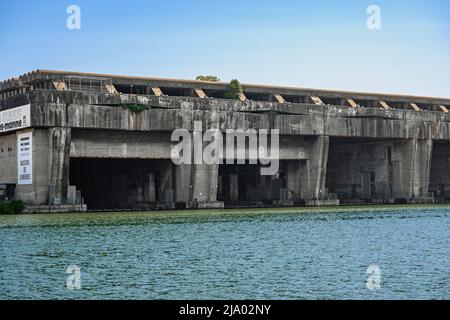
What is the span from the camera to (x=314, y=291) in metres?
31.6

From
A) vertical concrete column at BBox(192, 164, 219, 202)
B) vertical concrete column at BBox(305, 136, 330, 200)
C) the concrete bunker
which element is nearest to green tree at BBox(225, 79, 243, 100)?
vertical concrete column at BBox(305, 136, 330, 200)

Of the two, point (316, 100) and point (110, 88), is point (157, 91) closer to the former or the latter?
point (110, 88)

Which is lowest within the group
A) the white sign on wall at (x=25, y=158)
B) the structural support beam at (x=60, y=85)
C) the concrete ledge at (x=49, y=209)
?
the concrete ledge at (x=49, y=209)

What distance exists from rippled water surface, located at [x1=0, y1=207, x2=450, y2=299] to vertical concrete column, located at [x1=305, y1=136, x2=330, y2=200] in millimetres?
35449

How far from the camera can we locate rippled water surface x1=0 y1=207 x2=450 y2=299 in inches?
1260

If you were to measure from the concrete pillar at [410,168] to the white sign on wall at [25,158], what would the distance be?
169 ft

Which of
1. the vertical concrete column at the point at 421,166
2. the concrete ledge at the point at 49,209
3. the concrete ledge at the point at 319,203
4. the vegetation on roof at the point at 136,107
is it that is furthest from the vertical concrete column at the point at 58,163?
the vertical concrete column at the point at 421,166

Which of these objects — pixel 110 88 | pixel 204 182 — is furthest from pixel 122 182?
pixel 110 88

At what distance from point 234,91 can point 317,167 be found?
46.7 feet

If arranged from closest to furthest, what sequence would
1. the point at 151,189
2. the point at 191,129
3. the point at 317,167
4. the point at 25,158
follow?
1. the point at 25,158
2. the point at 191,129
3. the point at 151,189
4. the point at 317,167

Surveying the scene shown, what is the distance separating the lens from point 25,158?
87.4 meters

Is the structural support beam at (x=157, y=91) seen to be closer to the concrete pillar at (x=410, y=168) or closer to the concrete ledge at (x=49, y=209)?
the concrete ledge at (x=49, y=209)

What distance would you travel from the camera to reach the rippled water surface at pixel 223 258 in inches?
1260
